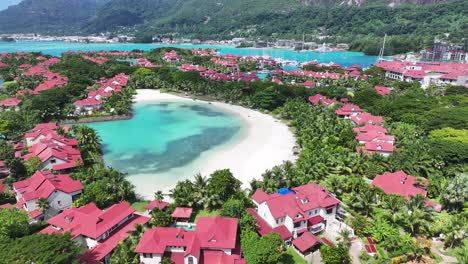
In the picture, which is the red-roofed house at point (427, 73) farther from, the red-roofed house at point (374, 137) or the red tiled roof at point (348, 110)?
the red-roofed house at point (374, 137)

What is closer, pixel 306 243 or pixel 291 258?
pixel 291 258

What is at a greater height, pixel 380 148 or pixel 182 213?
pixel 380 148

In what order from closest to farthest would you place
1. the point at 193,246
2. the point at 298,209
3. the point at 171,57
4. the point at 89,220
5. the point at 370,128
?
the point at 193,246 < the point at 89,220 < the point at 298,209 < the point at 370,128 < the point at 171,57

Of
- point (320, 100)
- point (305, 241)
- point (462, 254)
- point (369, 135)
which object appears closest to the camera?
point (462, 254)

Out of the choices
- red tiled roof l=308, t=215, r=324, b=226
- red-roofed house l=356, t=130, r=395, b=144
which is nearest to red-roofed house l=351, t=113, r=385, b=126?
red-roofed house l=356, t=130, r=395, b=144

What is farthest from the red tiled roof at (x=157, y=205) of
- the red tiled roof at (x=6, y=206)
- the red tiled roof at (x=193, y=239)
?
the red tiled roof at (x=6, y=206)

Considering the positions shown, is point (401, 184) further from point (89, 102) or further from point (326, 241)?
point (89, 102)

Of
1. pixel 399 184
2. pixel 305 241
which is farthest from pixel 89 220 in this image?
pixel 399 184
